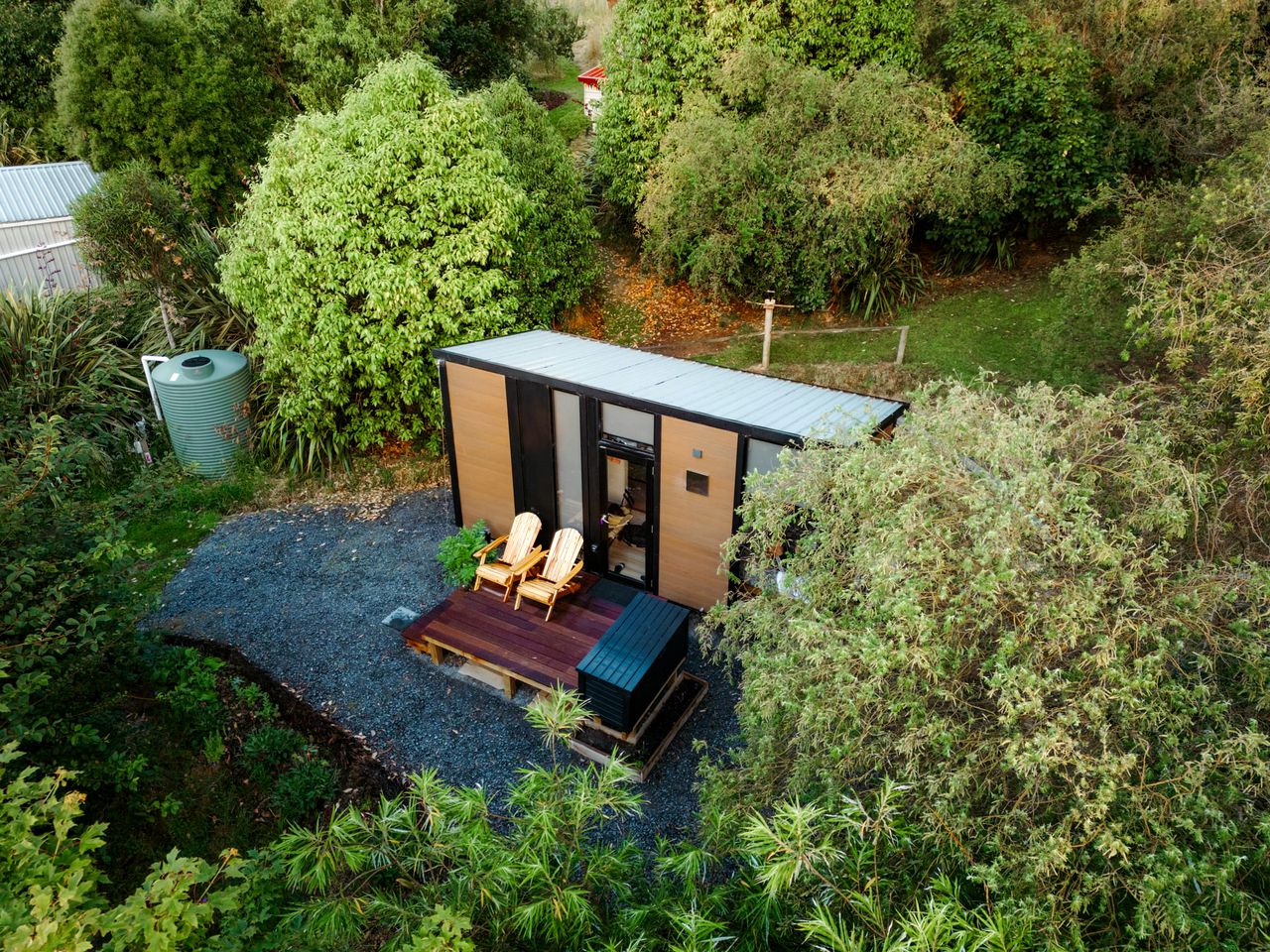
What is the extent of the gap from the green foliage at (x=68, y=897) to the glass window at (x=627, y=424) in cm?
550

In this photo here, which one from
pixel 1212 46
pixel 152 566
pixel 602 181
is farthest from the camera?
pixel 602 181

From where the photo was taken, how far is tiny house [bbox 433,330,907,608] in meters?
7.25

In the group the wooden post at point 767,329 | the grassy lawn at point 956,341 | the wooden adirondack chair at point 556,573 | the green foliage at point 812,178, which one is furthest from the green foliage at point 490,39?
the wooden adirondack chair at point 556,573

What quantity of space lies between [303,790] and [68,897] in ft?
13.4

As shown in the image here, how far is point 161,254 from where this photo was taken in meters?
11.8

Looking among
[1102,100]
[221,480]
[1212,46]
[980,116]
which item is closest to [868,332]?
[980,116]

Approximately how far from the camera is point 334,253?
31.8 feet

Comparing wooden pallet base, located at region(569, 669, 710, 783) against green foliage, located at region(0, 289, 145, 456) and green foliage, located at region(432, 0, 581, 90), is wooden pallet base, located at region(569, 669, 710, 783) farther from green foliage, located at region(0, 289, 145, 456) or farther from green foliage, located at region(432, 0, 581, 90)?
green foliage, located at region(432, 0, 581, 90)

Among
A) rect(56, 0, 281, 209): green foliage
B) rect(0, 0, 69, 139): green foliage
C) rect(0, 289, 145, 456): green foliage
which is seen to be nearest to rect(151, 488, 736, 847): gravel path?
rect(0, 289, 145, 456): green foliage

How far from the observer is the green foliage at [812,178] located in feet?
40.5

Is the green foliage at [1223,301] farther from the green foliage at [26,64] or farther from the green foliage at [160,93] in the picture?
the green foliage at [26,64]

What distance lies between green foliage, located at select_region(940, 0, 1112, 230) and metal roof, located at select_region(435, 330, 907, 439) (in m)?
9.00

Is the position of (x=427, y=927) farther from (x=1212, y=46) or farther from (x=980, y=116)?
(x=1212, y=46)

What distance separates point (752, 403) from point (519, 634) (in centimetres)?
331
